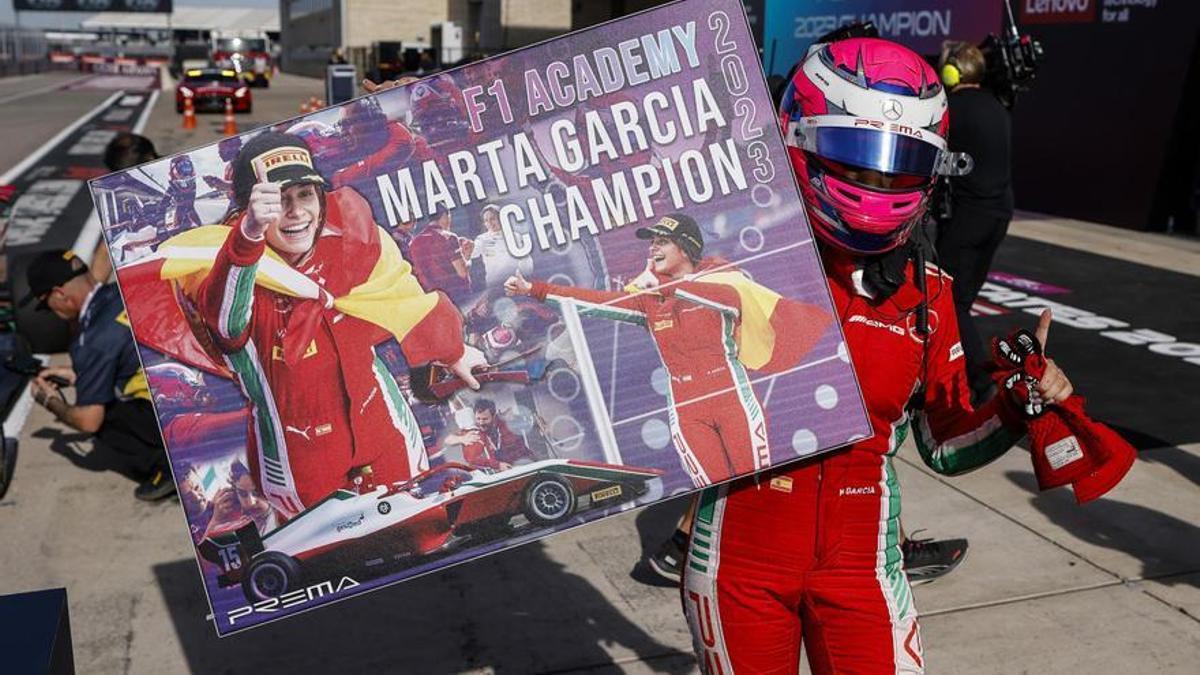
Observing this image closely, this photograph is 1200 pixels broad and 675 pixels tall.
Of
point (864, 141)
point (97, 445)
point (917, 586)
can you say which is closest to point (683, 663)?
point (917, 586)

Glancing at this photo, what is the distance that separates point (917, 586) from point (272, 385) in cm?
345

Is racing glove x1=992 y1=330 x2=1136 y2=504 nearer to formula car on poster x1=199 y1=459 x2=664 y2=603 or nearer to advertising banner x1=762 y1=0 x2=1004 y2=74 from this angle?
formula car on poster x1=199 y1=459 x2=664 y2=603

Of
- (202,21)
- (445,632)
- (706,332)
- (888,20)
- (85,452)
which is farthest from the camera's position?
(202,21)

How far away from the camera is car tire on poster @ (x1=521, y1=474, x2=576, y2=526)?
233 centimetres

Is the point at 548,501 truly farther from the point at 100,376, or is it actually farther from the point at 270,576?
the point at 100,376

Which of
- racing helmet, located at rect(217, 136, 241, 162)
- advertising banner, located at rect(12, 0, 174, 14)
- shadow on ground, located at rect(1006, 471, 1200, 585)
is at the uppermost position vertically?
racing helmet, located at rect(217, 136, 241, 162)

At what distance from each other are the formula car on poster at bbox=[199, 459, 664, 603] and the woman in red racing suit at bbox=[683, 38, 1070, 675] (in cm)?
47

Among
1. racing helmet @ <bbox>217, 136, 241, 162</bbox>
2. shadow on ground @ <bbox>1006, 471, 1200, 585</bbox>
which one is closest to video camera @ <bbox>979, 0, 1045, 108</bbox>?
shadow on ground @ <bbox>1006, 471, 1200, 585</bbox>

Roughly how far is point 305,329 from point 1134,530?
4541mm

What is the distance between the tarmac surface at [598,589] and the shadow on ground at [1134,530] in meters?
0.01

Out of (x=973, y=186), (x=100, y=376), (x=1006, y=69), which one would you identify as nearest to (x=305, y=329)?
(x=100, y=376)

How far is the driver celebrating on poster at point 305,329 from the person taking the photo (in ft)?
7.55

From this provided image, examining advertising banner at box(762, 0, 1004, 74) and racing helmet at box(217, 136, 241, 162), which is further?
advertising banner at box(762, 0, 1004, 74)

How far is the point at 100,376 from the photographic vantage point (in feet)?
19.4
